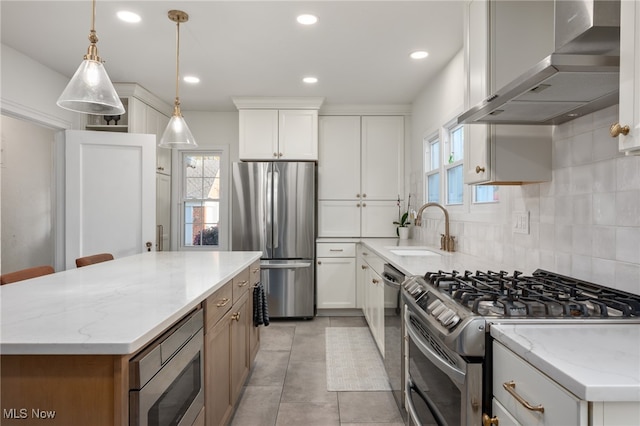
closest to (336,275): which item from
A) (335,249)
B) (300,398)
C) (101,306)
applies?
(335,249)

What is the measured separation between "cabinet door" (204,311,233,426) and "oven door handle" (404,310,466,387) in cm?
91

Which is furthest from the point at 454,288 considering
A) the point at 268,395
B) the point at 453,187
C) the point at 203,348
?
the point at 453,187

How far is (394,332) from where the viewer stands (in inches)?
87.4

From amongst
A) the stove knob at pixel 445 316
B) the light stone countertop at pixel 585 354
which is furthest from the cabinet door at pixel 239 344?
the light stone countertop at pixel 585 354

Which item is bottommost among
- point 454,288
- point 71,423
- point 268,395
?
point 268,395

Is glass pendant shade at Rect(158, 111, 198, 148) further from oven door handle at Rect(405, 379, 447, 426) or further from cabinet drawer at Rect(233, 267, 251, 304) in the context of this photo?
oven door handle at Rect(405, 379, 447, 426)

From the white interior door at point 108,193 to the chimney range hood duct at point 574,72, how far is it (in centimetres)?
328

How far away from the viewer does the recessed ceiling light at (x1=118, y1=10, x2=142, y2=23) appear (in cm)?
241

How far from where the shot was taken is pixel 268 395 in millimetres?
2434

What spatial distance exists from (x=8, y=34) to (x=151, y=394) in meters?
3.16

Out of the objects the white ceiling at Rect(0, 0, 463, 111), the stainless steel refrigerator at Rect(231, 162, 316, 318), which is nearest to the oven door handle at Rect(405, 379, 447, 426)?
the white ceiling at Rect(0, 0, 463, 111)

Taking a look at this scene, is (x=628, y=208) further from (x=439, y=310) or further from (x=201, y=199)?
(x=201, y=199)

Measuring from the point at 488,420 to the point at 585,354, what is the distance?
37cm

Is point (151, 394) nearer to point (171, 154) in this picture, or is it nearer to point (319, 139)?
point (319, 139)
